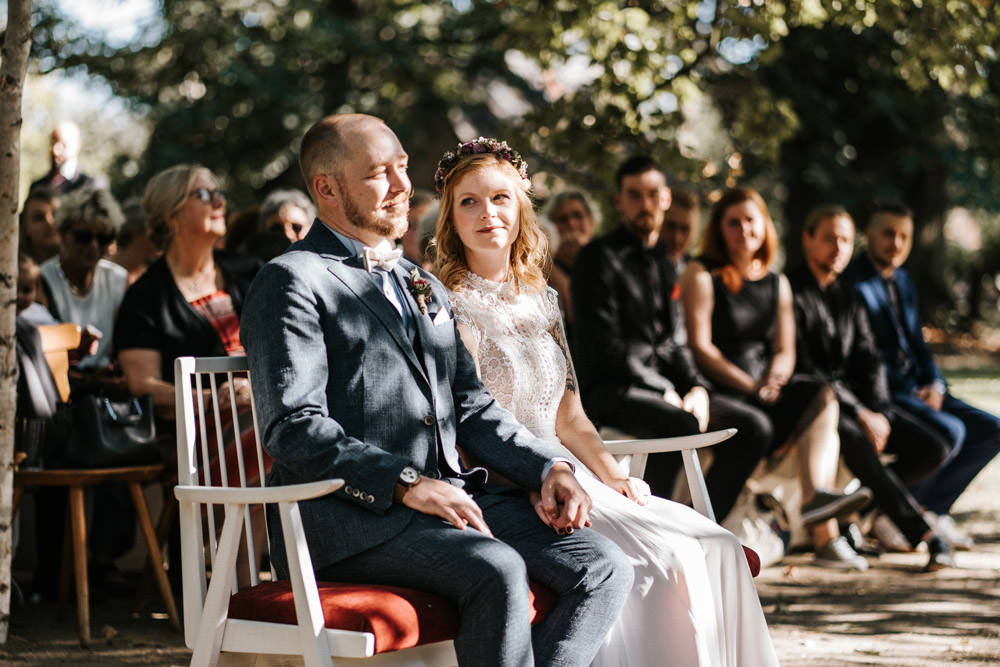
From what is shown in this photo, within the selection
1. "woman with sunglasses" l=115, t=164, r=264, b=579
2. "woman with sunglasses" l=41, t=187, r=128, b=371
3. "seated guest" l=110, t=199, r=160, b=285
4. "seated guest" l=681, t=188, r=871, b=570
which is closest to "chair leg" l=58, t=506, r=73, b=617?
"woman with sunglasses" l=115, t=164, r=264, b=579

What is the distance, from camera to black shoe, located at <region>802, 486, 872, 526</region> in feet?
21.2

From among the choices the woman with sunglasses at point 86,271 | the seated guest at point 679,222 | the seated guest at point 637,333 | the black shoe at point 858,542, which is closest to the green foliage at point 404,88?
the seated guest at point 679,222

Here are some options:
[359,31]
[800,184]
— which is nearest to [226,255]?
[359,31]

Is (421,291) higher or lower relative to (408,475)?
higher

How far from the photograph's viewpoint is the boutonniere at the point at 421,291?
3.41 m

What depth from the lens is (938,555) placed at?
6668 millimetres

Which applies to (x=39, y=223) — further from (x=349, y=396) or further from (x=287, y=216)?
(x=349, y=396)

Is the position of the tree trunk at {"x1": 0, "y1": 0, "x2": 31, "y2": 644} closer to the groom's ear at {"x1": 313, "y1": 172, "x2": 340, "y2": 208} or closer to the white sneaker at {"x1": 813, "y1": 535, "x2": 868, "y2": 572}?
the groom's ear at {"x1": 313, "y1": 172, "x2": 340, "y2": 208}

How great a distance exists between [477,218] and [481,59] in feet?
40.7

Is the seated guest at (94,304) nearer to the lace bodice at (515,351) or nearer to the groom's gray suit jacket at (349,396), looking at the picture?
the lace bodice at (515,351)

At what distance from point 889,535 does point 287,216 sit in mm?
4050

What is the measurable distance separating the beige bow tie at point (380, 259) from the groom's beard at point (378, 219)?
6cm

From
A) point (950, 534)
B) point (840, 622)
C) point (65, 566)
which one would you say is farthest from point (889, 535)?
point (65, 566)

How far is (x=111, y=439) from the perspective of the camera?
4.91 meters
